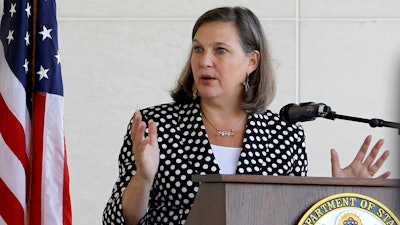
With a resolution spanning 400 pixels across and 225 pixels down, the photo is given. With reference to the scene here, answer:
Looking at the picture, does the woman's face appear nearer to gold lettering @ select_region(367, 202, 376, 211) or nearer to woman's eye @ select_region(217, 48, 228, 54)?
woman's eye @ select_region(217, 48, 228, 54)

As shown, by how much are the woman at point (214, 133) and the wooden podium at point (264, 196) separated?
0.60 m

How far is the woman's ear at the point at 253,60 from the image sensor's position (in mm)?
3219

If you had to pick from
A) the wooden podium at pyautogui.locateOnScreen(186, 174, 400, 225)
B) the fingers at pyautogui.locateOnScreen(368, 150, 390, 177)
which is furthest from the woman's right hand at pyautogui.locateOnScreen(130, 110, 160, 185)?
the fingers at pyautogui.locateOnScreen(368, 150, 390, 177)

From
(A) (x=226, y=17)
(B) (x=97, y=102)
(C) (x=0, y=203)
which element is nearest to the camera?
(A) (x=226, y=17)

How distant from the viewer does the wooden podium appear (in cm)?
207

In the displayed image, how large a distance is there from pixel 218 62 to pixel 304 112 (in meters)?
0.62

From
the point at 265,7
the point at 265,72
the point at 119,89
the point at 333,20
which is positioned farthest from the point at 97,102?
the point at 265,72

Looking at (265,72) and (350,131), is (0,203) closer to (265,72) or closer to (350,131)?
(265,72)

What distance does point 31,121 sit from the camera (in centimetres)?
362

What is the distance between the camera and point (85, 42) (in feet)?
15.9

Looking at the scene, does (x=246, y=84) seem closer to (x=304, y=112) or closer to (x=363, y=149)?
(x=363, y=149)

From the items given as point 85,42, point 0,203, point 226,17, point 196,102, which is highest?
point 85,42

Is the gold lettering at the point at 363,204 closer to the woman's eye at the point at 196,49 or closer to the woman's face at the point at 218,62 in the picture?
the woman's face at the point at 218,62

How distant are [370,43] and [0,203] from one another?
2.51m
